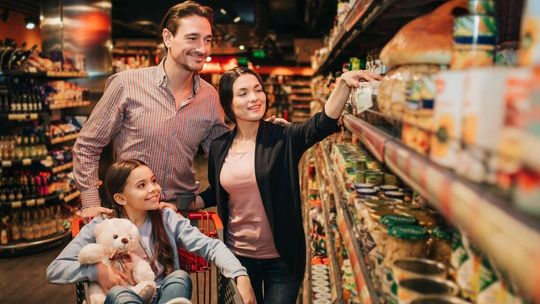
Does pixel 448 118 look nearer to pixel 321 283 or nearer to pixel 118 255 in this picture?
pixel 118 255

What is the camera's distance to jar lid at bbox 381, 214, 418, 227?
151cm

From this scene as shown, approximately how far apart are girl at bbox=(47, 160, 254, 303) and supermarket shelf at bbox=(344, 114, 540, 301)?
1.32 metres

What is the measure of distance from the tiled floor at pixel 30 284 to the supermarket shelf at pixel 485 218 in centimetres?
356

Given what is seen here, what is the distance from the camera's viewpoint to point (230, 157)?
2611mm

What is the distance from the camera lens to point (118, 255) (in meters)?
2.23

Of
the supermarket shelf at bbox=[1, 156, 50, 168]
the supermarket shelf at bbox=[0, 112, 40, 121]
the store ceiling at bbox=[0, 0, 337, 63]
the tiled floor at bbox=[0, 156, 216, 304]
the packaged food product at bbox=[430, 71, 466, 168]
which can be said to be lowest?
the tiled floor at bbox=[0, 156, 216, 304]

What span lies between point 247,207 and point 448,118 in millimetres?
1748

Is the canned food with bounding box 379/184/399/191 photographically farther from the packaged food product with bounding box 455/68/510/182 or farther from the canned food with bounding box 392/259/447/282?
the packaged food product with bounding box 455/68/510/182

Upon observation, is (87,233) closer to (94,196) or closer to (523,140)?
(94,196)

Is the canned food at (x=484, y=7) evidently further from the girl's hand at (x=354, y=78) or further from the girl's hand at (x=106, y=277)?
the girl's hand at (x=106, y=277)

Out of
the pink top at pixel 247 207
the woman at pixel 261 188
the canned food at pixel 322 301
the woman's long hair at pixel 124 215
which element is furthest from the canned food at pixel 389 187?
the canned food at pixel 322 301

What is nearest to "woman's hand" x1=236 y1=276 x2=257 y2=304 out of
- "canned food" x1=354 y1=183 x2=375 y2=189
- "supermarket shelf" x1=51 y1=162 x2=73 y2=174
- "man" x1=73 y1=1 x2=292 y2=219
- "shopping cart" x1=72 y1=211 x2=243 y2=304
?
"shopping cart" x1=72 y1=211 x2=243 y2=304

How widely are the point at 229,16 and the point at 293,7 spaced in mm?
5388

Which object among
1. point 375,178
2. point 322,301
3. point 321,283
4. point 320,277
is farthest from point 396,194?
point 320,277
